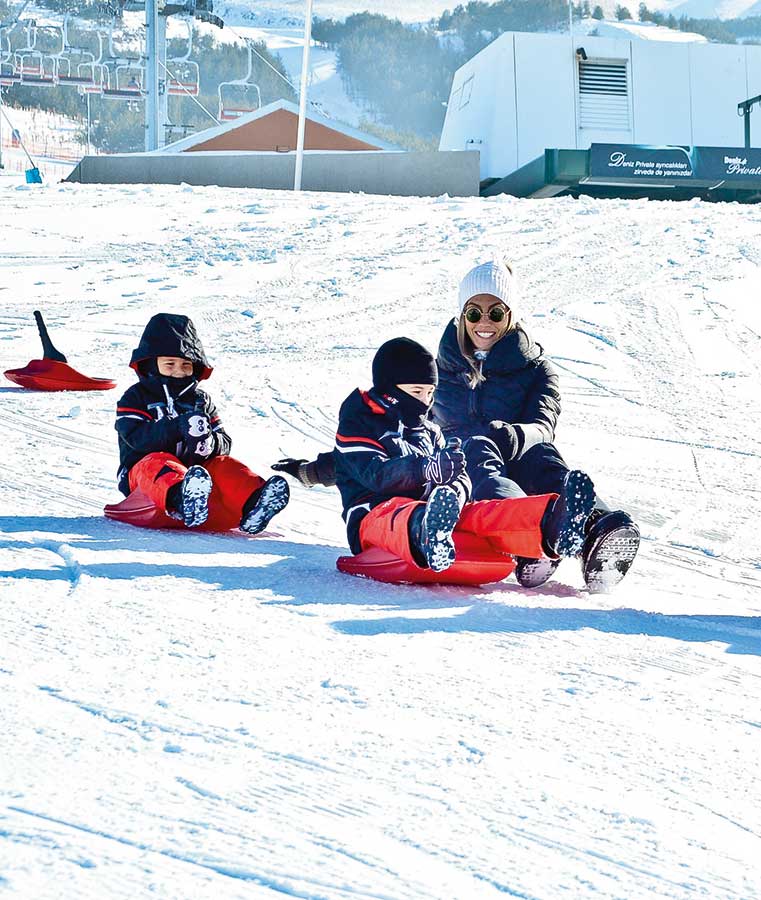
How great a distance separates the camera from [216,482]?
13.7ft

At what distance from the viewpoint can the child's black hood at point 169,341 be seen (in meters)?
4.20

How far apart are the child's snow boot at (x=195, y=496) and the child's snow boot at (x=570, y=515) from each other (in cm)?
124

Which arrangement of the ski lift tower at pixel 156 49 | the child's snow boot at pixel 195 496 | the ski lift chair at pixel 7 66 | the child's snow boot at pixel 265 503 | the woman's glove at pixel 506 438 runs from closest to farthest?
the woman's glove at pixel 506 438 < the child's snow boot at pixel 195 496 < the child's snow boot at pixel 265 503 < the ski lift tower at pixel 156 49 < the ski lift chair at pixel 7 66

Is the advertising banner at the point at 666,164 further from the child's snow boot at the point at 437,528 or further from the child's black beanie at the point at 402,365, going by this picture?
the child's snow boot at the point at 437,528

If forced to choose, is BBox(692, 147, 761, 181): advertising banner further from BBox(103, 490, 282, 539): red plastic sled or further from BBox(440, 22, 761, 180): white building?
BBox(103, 490, 282, 539): red plastic sled

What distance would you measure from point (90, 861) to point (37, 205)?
15.5 m

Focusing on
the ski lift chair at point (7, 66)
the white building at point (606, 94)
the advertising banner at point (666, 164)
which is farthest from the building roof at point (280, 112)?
the ski lift chair at point (7, 66)

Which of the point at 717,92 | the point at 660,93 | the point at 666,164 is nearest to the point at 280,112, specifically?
the point at 660,93

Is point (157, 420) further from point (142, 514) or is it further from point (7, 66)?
point (7, 66)

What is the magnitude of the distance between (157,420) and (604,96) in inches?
947

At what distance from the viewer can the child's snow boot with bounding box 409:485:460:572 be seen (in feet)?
10.1

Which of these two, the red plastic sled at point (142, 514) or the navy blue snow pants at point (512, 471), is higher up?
the navy blue snow pants at point (512, 471)

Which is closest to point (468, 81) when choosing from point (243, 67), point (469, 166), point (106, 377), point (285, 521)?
point (469, 166)

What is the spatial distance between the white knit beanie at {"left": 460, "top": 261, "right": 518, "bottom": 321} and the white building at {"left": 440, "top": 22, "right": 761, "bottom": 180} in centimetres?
2226
